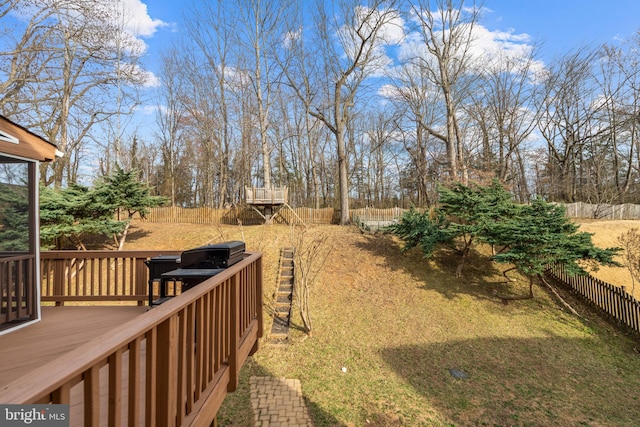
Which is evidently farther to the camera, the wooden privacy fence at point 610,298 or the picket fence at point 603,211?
the picket fence at point 603,211

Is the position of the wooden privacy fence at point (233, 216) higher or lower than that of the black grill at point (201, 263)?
higher

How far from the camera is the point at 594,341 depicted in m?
6.80

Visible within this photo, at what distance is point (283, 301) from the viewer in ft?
27.6

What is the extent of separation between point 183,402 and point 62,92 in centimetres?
1593

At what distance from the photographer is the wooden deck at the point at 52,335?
2.36m

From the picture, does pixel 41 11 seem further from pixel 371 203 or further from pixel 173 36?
pixel 371 203

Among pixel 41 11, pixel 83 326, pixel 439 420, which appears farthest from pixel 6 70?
pixel 439 420

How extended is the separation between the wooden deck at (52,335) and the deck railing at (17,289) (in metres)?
0.21

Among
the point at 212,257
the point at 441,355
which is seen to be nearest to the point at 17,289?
the point at 212,257

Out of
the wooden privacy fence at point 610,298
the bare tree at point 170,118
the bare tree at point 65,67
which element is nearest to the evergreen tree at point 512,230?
the wooden privacy fence at point 610,298

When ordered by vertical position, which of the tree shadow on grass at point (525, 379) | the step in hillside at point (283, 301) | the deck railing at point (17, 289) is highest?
the deck railing at point (17, 289)

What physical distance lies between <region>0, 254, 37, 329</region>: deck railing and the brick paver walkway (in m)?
Answer: 3.31

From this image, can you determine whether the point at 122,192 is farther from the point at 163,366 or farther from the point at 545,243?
the point at 545,243

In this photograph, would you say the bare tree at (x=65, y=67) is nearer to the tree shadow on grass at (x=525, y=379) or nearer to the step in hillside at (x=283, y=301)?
the step in hillside at (x=283, y=301)
